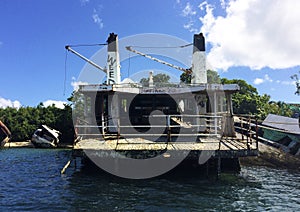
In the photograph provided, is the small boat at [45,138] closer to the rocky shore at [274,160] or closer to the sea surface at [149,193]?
the sea surface at [149,193]

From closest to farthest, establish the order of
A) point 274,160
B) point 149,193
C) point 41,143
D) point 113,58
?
point 149,193 → point 274,160 → point 113,58 → point 41,143

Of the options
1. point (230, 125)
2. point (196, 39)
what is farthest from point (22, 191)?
point (196, 39)

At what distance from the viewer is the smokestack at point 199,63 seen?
16.7 meters

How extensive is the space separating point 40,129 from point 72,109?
5.04 meters

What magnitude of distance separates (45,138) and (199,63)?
68.3ft

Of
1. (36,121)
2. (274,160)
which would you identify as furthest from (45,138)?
(274,160)

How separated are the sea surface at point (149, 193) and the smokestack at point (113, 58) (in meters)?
7.77

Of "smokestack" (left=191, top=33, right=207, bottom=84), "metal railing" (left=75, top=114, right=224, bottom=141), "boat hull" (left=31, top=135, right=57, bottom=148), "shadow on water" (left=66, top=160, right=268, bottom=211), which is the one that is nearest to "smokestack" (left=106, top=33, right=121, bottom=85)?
"metal railing" (left=75, top=114, right=224, bottom=141)

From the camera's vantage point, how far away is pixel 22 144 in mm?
30094

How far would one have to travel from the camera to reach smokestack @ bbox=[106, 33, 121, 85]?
1723 centimetres

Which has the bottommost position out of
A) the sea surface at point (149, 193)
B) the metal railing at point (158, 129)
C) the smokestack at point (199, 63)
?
the sea surface at point (149, 193)

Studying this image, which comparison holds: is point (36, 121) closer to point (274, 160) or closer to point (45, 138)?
point (45, 138)

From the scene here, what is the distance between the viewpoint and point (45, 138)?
2881 cm

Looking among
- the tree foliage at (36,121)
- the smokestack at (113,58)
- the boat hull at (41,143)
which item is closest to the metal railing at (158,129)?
the smokestack at (113,58)
